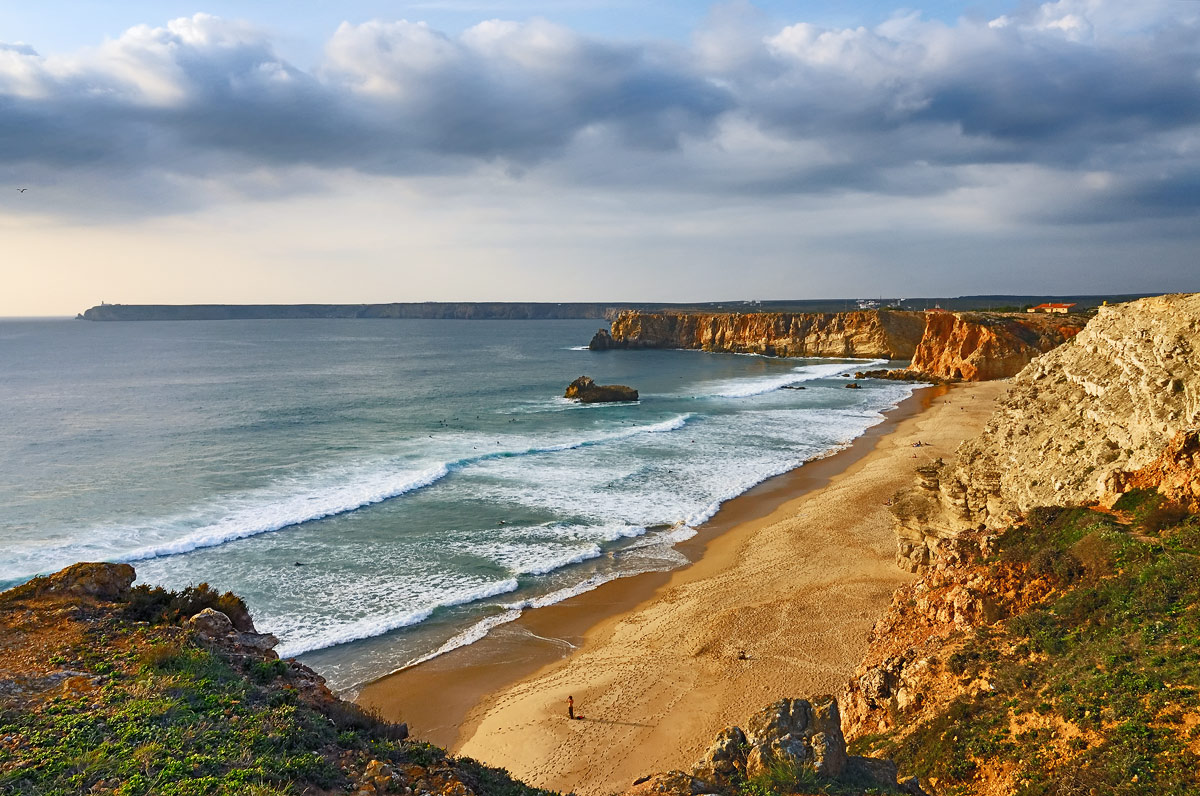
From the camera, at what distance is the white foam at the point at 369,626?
19.0 metres

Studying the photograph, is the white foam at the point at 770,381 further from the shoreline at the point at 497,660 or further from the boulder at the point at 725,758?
the boulder at the point at 725,758

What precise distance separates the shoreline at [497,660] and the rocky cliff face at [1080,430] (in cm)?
870

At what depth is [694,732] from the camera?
15000mm

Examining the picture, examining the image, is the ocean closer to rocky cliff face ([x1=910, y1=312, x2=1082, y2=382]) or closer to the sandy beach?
the sandy beach

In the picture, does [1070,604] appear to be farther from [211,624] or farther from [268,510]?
[268,510]

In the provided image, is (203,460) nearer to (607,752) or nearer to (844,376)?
(607,752)

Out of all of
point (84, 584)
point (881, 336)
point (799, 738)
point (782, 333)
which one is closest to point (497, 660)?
point (84, 584)

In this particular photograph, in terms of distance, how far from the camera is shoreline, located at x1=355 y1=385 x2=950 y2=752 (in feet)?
52.5

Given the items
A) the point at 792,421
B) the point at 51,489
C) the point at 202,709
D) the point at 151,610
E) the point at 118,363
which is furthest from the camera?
the point at 118,363

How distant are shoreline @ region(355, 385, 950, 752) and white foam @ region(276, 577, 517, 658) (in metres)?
2.18

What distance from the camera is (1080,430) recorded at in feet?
55.7

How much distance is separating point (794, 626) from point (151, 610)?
51.3ft

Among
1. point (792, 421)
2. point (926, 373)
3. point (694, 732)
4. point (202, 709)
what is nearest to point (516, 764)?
point (694, 732)

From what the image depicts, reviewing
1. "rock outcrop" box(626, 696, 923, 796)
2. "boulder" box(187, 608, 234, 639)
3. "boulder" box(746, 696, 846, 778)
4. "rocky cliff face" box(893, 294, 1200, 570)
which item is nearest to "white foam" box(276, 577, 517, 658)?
"boulder" box(187, 608, 234, 639)
